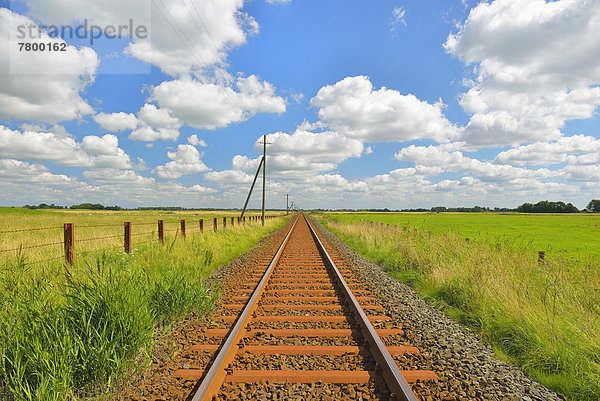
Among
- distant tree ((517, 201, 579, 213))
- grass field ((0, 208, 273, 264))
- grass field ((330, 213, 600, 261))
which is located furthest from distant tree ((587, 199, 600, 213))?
grass field ((0, 208, 273, 264))

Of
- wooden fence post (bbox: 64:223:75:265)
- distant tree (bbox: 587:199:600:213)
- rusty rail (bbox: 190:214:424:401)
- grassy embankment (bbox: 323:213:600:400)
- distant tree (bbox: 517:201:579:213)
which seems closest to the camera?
rusty rail (bbox: 190:214:424:401)

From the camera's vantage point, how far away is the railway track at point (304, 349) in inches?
111

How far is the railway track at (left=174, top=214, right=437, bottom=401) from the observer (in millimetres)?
2809

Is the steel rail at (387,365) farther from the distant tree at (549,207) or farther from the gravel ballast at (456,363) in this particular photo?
the distant tree at (549,207)

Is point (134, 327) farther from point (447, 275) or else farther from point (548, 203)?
point (548, 203)

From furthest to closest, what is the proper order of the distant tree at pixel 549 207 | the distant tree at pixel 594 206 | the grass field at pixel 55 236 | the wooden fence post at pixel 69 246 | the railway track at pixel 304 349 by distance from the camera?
the distant tree at pixel 594 206 → the distant tree at pixel 549 207 → the grass field at pixel 55 236 → the wooden fence post at pixel 69 246 → the railway track at pixel 304 349

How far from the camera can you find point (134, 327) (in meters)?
3.27

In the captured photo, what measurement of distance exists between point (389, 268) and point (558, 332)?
554 centimetres

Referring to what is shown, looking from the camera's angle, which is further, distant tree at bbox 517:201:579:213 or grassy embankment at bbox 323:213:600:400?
distant tree at bbox 517:201:579:213

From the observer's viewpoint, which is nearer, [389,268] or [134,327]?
[134,327]

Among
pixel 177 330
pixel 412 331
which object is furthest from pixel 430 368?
pixel 177 330

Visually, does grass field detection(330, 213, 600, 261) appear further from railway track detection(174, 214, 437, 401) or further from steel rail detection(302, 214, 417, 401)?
steel rail detection(302, 214, 417, 401)

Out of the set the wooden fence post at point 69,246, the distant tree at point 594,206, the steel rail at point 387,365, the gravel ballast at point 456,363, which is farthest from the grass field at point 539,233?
the distant tree at point 594,206

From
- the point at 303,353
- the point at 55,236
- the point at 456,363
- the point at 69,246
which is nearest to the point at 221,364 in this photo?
the point at 303,353
